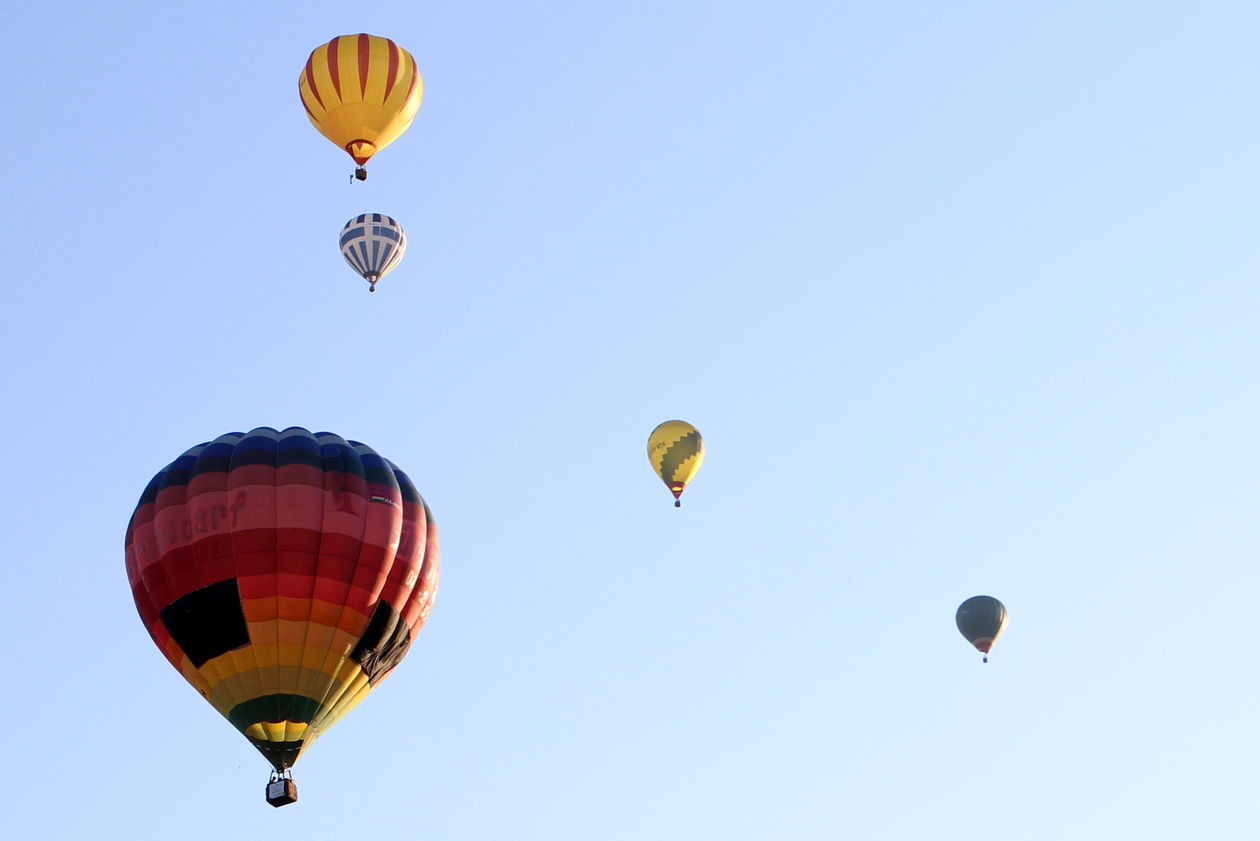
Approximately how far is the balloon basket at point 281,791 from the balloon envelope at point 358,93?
14201mm

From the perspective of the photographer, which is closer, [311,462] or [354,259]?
[311,462]

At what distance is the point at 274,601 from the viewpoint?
38188mm

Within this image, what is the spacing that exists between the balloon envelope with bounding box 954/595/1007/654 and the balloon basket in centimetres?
1984

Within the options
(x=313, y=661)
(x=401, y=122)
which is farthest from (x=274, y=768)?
(x=401, y=122)

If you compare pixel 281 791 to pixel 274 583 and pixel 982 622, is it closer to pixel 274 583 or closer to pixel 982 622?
pixel 274 583

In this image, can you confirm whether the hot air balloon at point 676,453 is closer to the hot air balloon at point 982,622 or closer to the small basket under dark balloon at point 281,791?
the hot air balloon at point 982,622

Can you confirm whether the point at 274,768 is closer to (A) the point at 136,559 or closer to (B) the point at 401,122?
(A) the point at 136,559

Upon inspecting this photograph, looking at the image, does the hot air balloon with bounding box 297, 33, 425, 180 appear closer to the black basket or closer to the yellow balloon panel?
the yellow balloon panel

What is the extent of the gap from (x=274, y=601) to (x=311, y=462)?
2.37m

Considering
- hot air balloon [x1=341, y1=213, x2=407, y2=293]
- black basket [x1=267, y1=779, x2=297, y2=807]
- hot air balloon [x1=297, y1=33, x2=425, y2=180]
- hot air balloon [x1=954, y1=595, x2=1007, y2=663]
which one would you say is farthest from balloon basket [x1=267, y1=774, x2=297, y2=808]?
hot air balloon [x1=954, y1=595, x2=1007, y2=663]

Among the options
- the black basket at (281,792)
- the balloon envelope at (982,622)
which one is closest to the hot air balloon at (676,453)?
the balloon envelope at (982,622)

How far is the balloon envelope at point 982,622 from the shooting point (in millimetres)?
53281

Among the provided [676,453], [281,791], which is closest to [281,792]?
[281,791]

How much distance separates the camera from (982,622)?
175 ft
